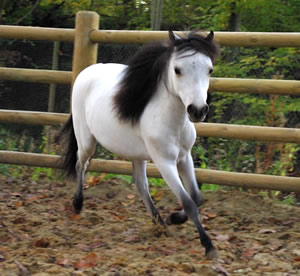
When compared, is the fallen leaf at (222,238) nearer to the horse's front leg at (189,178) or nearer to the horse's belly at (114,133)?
the horse's front leg at (189,178)

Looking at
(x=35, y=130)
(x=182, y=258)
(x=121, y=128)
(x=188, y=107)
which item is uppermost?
(x=188, y=107)

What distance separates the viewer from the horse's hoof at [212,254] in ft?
11.5

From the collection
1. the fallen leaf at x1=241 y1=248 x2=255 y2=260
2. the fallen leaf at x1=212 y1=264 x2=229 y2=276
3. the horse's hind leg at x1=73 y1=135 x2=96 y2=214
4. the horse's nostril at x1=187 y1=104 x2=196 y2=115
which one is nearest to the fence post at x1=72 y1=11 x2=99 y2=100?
the horse's hind leg at x1=73 y1=135 x2=96 y2=214

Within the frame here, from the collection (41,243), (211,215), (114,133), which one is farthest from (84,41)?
(41,243)

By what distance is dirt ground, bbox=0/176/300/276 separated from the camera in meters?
3.32

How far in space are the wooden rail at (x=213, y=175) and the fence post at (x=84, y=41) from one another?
0.95 m

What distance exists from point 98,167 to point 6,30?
179cm

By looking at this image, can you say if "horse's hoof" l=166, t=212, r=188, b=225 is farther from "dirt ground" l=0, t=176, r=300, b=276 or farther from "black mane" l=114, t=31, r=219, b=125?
"black mane" l=114, t=31, r=219, b=125

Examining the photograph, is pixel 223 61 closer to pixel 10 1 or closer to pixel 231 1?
pixel 231 1

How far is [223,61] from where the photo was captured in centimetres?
741

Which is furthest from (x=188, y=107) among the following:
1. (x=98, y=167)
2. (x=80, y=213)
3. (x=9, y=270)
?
(x=98, y=167)

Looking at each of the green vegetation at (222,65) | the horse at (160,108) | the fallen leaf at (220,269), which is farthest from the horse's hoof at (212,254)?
the green vegetation at (222,65)

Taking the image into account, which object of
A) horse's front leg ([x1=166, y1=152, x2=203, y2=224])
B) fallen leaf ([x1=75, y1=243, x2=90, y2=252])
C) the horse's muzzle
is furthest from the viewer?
horse's front leg ([x1=166, y1=152, x2=203, y2=224])

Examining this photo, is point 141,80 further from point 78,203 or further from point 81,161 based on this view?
point 78,203
